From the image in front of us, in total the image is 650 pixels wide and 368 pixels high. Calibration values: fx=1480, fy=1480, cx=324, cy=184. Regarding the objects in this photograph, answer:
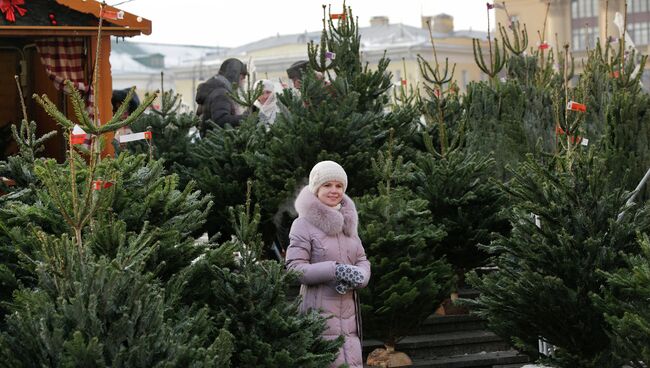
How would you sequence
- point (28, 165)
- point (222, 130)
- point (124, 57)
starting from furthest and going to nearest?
point (124, 57)
point (222, 130)
point (28, 165)

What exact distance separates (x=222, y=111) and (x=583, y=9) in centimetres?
7464

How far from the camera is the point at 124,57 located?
372ft

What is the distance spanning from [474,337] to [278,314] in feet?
14.8

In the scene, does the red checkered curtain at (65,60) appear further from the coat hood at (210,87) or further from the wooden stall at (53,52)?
the coat hood at (210,87)

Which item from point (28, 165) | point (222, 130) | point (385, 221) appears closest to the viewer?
point (28, 165)

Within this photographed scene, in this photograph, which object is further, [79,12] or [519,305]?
[79,12]

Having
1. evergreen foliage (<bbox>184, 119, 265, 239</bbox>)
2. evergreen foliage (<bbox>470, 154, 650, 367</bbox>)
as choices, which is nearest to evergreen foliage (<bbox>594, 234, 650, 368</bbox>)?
evergreen foliage (<bbox>470, 154, 650, 367</bbox>)

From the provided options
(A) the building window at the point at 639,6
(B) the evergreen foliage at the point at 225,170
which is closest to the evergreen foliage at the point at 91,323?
(B) the evergreen foliage at the point at 225,170

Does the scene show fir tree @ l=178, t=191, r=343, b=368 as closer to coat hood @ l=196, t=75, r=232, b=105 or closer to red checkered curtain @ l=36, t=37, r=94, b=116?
red checkered curtain @ l=36, t=37, r=94, b=116

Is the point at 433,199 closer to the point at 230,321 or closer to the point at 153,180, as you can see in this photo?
the point at 153,180

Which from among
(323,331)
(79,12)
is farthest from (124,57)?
(323,331)

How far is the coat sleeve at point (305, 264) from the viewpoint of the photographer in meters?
8.95

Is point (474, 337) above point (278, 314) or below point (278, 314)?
below

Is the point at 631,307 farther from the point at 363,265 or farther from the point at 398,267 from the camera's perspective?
the point at 398,267
